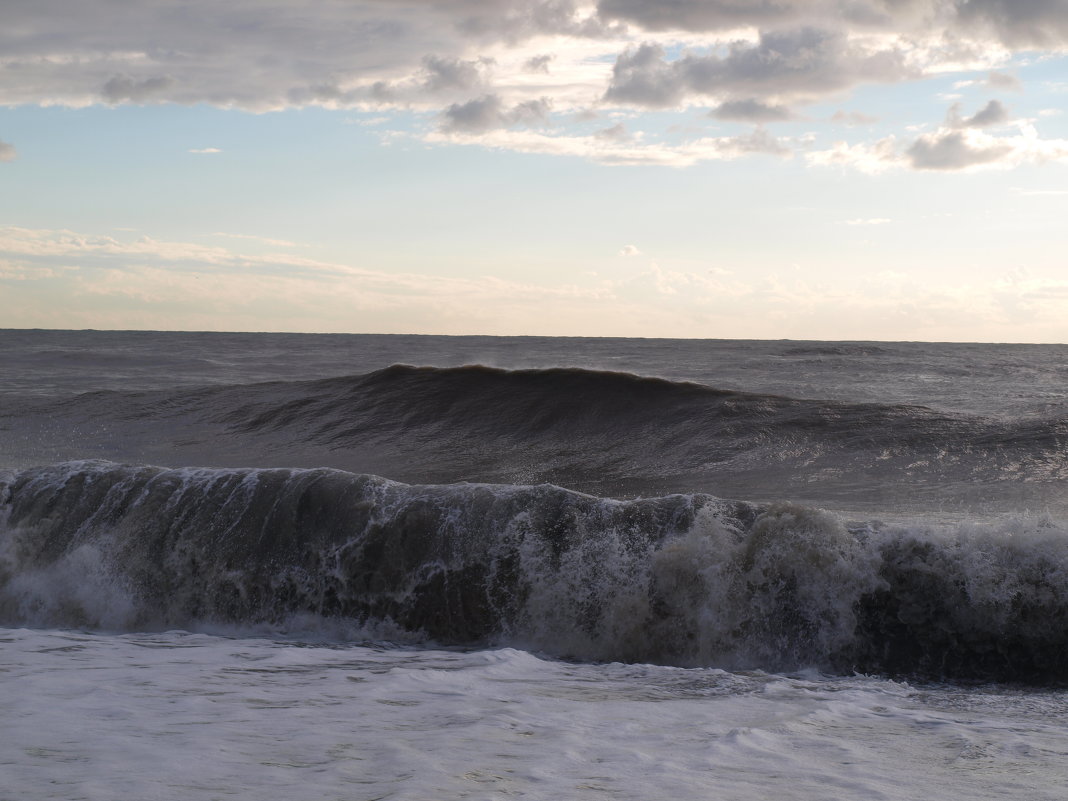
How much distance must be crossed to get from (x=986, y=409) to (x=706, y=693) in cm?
1255

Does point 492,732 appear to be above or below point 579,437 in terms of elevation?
below

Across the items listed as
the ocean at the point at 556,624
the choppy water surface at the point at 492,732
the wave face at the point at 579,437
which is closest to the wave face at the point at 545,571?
the ocean at the point at 556,624

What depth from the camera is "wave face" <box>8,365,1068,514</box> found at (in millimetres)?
9445

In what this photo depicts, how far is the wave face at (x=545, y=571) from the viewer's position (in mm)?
5367

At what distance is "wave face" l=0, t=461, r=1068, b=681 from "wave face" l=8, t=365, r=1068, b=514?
2524mm

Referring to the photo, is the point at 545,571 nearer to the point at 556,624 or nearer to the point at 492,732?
the point at 556,624

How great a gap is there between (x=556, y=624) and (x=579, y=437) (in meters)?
7.06

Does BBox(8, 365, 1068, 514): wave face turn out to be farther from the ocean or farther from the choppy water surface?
the choppy water surface

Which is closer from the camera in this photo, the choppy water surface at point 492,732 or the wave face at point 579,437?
the choppy water surface at point 492,732

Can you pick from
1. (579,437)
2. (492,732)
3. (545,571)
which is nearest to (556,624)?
(545,571)

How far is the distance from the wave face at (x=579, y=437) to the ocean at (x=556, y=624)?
100 mm

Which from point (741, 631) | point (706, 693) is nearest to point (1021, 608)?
point (741, 631)

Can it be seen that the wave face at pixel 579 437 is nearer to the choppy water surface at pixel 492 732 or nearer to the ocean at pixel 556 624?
the ocean at pixel 556 624

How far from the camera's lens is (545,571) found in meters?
6.14
